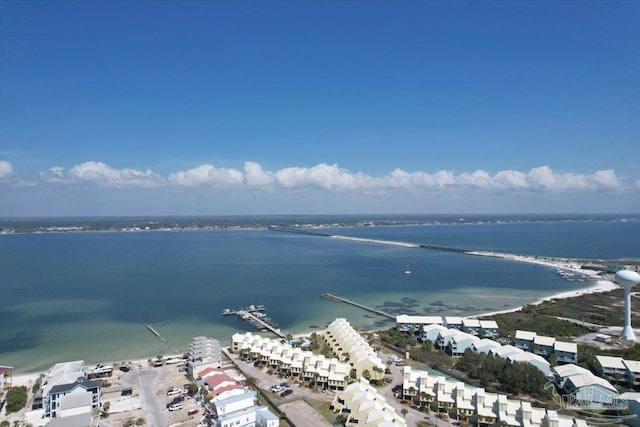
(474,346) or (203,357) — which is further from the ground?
(203,357)

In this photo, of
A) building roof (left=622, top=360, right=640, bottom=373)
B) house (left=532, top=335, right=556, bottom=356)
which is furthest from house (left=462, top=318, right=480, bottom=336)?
building roof (left=622, top=360, right=640, bottom=373)

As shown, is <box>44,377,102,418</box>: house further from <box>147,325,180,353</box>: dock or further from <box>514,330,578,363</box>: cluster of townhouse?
<box>514,330,578,363</box>: cluster of townhouse

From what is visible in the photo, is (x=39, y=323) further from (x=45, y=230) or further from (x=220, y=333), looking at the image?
(x=45, y=230)

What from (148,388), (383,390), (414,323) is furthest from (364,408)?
(414,323)

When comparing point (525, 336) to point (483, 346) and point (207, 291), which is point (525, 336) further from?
point (207, 291)

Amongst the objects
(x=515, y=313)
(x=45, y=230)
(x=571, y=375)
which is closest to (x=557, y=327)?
(x=515, y=313)
